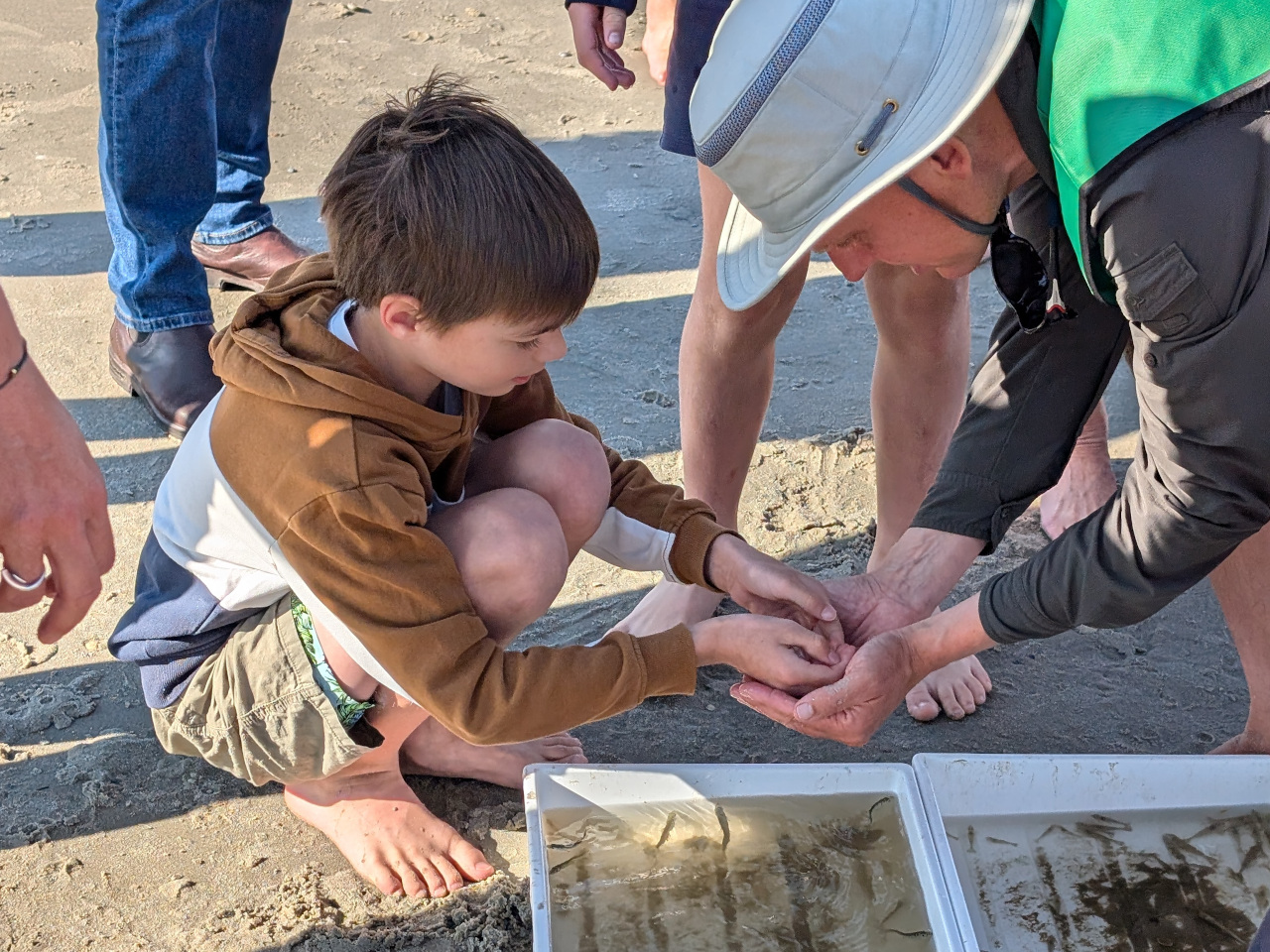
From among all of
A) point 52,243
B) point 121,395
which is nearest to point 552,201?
point 121,395

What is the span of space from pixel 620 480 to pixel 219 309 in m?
1.79

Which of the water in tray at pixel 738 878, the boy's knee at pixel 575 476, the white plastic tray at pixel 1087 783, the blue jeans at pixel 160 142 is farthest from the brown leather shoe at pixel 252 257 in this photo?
the white plastic tray at pixel 1087 783

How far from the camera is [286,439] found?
176 cm

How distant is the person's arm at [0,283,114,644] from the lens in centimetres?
160

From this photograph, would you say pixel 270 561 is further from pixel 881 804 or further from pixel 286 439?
pixel 881 804

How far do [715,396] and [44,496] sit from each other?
1.31m

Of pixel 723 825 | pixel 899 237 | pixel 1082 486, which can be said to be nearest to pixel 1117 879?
pixel 723 825

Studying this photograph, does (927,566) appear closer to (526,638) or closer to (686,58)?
(526,638)

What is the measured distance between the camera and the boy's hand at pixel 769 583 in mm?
2229

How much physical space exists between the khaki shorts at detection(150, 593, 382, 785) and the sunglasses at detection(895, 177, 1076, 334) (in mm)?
1137

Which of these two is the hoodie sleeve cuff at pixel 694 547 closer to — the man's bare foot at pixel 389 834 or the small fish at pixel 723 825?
the small fish at pixel 723 825

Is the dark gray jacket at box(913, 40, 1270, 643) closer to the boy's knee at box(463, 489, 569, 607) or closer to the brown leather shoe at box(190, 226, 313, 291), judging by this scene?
the boy's knee at box(463, 489, 569, 607)

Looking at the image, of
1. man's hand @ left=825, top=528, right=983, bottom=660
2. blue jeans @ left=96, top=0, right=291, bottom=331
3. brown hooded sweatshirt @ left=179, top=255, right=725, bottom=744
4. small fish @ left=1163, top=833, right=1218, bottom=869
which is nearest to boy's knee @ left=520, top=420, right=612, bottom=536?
brown hooded sweatshirt @ left=179, top=255, right=725, bottom=744

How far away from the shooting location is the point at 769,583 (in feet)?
7.31
